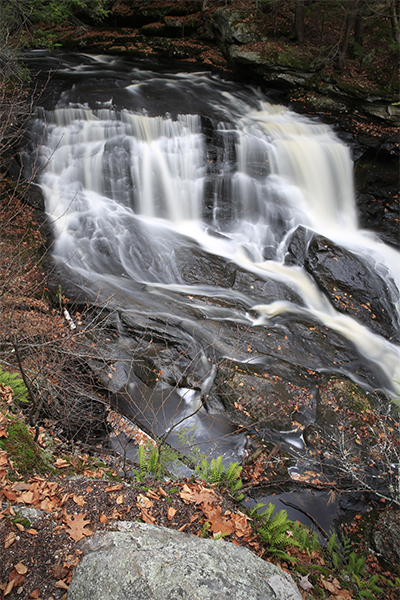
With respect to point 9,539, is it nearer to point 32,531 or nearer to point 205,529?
point 32,531

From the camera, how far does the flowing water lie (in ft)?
24.6

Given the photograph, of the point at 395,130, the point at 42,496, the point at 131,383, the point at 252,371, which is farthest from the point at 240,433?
the point at 395,130

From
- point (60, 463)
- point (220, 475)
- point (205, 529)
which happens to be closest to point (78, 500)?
point (60, 463)

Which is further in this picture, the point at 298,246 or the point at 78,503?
the point at 298,246

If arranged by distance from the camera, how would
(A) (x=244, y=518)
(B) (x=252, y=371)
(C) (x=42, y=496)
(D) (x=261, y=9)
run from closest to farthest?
(C) (x=42, y=496), (A) (x=244, y=518), (B) (x=252, y=371), (D) (x=261, y=9)

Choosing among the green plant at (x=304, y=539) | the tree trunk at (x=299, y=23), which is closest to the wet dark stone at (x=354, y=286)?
the green plant at (x=304, y=539)

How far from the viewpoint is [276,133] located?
11.8m

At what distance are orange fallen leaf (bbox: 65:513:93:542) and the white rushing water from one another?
18.6 ft

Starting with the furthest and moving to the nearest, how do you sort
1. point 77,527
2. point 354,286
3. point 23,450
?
point 354,286, point 23,450, point 77,527

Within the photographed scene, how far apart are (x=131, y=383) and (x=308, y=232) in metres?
6.77

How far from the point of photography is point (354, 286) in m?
8.92

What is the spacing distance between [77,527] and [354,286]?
8.06 meters

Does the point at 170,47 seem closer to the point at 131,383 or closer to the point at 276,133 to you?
the point at 276,133

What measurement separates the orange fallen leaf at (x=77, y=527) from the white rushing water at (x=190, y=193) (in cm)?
566
